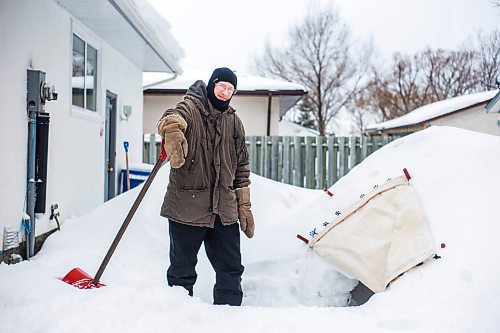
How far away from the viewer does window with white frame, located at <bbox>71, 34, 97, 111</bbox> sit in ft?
19.1

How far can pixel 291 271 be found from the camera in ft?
13.8

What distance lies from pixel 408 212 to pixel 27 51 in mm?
3414

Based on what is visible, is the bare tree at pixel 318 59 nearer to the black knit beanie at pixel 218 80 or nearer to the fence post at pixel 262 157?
the fence post at pixel 262 157

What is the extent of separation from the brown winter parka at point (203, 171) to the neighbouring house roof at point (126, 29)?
227 cm

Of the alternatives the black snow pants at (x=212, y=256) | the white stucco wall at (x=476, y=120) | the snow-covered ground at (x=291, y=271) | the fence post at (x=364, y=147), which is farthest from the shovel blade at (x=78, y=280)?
the white stucco wall at (x=476, y=120)

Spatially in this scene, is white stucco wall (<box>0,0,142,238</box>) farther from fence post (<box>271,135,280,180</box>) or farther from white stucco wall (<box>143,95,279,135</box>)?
white stucco wall (<box>143,95,279,135</box>)

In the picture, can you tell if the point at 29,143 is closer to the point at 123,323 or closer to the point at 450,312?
the point at 123,323

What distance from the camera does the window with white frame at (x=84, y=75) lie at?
19.1 ft

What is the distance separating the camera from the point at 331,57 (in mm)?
29344

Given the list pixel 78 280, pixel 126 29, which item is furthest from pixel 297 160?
pixel 78 280

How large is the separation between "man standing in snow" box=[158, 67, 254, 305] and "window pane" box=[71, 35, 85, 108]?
2.79m

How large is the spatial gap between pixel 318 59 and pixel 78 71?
953 inches

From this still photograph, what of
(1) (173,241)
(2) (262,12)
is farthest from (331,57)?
(1) (173,241)

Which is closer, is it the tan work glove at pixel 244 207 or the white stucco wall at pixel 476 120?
the tan work glove at pixel 244 207
